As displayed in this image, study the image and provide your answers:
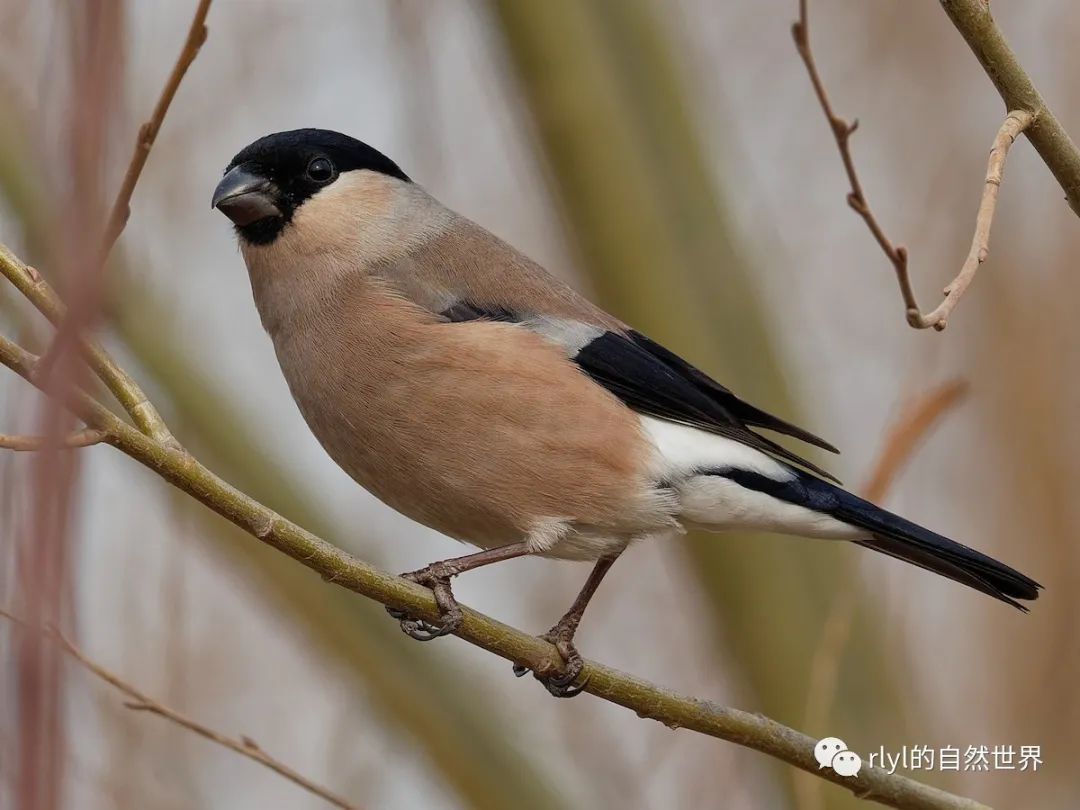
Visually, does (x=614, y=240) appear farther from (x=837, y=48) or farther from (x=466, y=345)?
(x=837, y=48)

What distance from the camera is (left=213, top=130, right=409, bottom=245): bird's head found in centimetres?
361

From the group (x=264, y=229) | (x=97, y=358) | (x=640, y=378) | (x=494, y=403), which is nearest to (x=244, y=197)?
(x=264, y=229)

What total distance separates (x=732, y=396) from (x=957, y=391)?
74 cm

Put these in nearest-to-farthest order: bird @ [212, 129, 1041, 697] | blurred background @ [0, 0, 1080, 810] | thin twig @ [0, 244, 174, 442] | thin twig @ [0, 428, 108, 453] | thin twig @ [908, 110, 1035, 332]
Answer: thin twig @ [0, 428, 108, 453], thin twig @ [0, 244, 174, 442], thin twig @ [908, 110, 1035, 332], bird @ [212, 129, 1041, 697], blurred background @ [0, 0, 1080, 810]

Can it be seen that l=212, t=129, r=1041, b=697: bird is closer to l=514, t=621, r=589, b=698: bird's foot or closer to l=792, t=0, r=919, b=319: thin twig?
l=514, t=621, r=589, b=698: bird's foot

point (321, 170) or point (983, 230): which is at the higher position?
point (321, 170)

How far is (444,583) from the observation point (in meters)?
2.91

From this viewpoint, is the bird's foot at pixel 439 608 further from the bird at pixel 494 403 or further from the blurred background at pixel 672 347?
the blurred background at pixel 672 347

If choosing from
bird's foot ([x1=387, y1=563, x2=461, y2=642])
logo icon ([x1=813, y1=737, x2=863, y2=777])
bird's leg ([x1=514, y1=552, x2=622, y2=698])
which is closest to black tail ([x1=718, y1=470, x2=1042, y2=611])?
bird's leg ([x1=514, y1=552, x2=622, y2=698])

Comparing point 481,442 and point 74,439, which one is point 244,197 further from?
point 74,439

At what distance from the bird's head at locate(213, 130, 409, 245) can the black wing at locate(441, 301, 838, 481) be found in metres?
0.56

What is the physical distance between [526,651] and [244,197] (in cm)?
152

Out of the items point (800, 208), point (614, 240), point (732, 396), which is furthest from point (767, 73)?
point (732, 396)

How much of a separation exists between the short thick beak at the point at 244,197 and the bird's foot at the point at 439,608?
1179 millimetres
